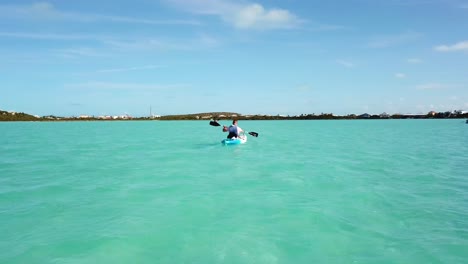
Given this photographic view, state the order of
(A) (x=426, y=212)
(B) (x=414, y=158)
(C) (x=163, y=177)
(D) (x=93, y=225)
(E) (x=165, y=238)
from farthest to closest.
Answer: (B) (x=414, y=158) → (C) (x=163, y=177) → (A) (x=426, y=212) → (D) (x=93, y=225) → (E) (x=165, y=238)

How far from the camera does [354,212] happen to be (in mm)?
A: 12742

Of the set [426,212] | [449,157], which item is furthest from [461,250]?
[449,157]

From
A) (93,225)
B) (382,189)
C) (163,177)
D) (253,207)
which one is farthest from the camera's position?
(163,177)

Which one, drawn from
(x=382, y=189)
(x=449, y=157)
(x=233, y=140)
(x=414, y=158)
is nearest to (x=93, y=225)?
(x=382, y=189)

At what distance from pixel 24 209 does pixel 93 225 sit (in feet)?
13.2

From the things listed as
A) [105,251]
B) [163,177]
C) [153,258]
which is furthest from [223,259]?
[163,177]

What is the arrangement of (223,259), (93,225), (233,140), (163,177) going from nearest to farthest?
(223,259) → (93,225) → (163,177) → (233,140)

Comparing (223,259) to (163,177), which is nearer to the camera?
(223,259)

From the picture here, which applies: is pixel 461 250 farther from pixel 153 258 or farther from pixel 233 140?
pixel 233 140

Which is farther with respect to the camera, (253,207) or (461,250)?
(253,207)

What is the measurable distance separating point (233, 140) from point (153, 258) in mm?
26502

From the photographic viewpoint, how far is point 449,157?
29.6 m

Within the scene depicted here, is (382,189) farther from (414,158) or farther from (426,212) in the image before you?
(414,158)

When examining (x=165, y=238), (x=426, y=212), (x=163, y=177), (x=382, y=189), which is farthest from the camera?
(x=163, y=177)
